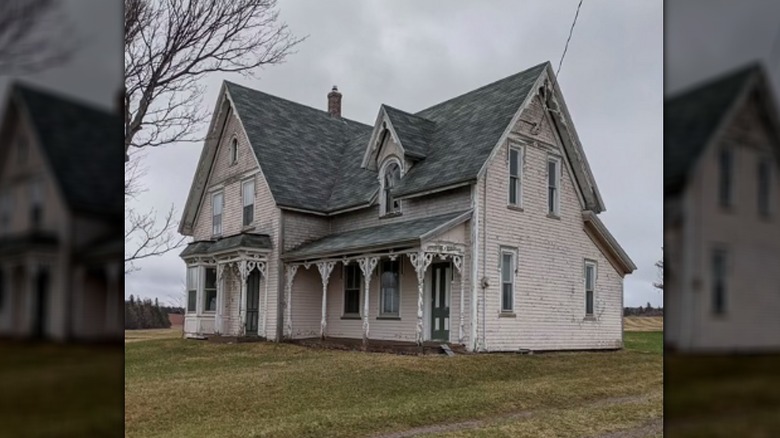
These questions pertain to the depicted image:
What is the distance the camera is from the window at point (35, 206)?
2.66 ft

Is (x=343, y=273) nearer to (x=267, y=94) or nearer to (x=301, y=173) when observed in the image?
(x=301, y=173)

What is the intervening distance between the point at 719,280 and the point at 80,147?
34.4 inches

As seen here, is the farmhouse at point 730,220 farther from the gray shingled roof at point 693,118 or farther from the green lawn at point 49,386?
the green lawn at point 49,386

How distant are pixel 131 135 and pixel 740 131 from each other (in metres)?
11.0

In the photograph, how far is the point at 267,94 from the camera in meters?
20.9

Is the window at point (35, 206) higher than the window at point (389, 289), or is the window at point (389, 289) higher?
the window at point (35, 206)

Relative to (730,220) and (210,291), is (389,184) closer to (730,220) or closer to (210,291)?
(210,291)

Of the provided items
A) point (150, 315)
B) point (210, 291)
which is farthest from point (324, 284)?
point (150, 315)

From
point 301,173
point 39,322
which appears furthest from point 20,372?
point 301,173

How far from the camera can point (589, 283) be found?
17.3 meters

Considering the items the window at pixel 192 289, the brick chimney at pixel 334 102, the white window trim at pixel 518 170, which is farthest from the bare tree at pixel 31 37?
the brick chimney at pixel 334 102

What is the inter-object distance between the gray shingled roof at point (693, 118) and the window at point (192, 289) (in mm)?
20133

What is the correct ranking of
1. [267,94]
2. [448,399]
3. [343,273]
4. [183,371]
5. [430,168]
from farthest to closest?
1. [267,94]
2. [343,273]
3. [430,168]
4. [183,371]
5. [448,399]

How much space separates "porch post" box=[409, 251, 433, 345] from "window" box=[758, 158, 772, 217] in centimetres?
1241
